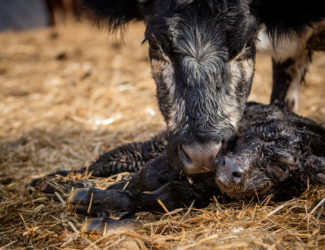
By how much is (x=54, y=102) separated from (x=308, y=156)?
15.4ft

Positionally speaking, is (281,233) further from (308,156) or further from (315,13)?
(315,13)

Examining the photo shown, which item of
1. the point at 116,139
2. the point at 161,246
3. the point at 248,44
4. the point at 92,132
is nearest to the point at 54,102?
the point at 92,132

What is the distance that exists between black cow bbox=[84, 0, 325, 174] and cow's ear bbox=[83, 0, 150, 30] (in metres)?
0.61

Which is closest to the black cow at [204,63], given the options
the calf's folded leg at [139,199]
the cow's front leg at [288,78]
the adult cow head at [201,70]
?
the adult cow head at [201,70]

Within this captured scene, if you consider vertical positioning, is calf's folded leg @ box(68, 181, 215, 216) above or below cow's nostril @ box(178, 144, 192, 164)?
below

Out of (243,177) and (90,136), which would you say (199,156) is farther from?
(90,136)

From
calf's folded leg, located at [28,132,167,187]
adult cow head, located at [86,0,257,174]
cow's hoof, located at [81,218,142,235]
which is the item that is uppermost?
adult cow head, located at [86,0,257,174]

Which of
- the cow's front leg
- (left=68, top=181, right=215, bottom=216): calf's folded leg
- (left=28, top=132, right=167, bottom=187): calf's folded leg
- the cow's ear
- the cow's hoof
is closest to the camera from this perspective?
the cow's hoof

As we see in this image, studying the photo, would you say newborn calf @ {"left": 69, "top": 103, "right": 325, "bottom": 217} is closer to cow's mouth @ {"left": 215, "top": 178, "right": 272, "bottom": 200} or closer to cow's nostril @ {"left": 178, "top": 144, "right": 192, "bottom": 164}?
cow's mouth @ {"left": 215, "top": 178, "right": 272, "bottom": 200}

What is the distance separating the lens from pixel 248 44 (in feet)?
8.64

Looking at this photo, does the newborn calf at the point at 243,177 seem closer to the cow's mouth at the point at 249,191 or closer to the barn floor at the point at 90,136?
the cow's mouth at the point at 249,191

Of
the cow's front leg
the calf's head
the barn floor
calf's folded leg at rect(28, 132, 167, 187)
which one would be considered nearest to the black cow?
the calf's head

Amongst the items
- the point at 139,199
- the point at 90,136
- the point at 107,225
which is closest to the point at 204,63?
the point at 139,199

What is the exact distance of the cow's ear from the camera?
334cm
